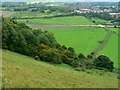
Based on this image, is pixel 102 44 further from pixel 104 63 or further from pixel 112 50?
pixel 104 63

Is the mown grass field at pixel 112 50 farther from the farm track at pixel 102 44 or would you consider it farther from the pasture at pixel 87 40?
the farm track at pixel 102 44

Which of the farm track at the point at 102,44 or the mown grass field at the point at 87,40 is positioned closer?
the farm track at the point at 102,44

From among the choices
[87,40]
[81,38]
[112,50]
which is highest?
[112,50]

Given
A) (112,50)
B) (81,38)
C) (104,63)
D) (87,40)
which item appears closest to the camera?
(104,63)

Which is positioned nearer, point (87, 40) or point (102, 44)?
point (102, 44)

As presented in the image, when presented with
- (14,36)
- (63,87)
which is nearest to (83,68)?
(14,36)

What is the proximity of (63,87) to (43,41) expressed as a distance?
26354mm

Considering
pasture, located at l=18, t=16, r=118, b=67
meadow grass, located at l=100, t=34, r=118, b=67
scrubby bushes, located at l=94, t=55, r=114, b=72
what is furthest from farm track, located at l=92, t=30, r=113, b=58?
scrubby bushes, located at l=94, t=55, r=114, b=72

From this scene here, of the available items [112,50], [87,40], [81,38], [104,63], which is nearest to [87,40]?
[87,40]

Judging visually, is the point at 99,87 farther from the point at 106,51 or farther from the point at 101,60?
the point at 106,51

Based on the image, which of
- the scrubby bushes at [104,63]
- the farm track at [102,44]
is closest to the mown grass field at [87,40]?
the farm track at [102,44]

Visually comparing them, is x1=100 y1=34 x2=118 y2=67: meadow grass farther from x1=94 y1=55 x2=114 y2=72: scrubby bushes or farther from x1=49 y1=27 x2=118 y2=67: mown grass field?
x1=94 y1=55 x2=114 y2=72: scrubby bushes

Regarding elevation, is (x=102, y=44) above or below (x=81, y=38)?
above

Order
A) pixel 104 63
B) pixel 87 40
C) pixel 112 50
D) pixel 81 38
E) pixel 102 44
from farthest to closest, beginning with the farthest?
pixel 81 38 < pixel 87 40 < pixel 102 44 < pixel 112 50 < pixel 104 63
